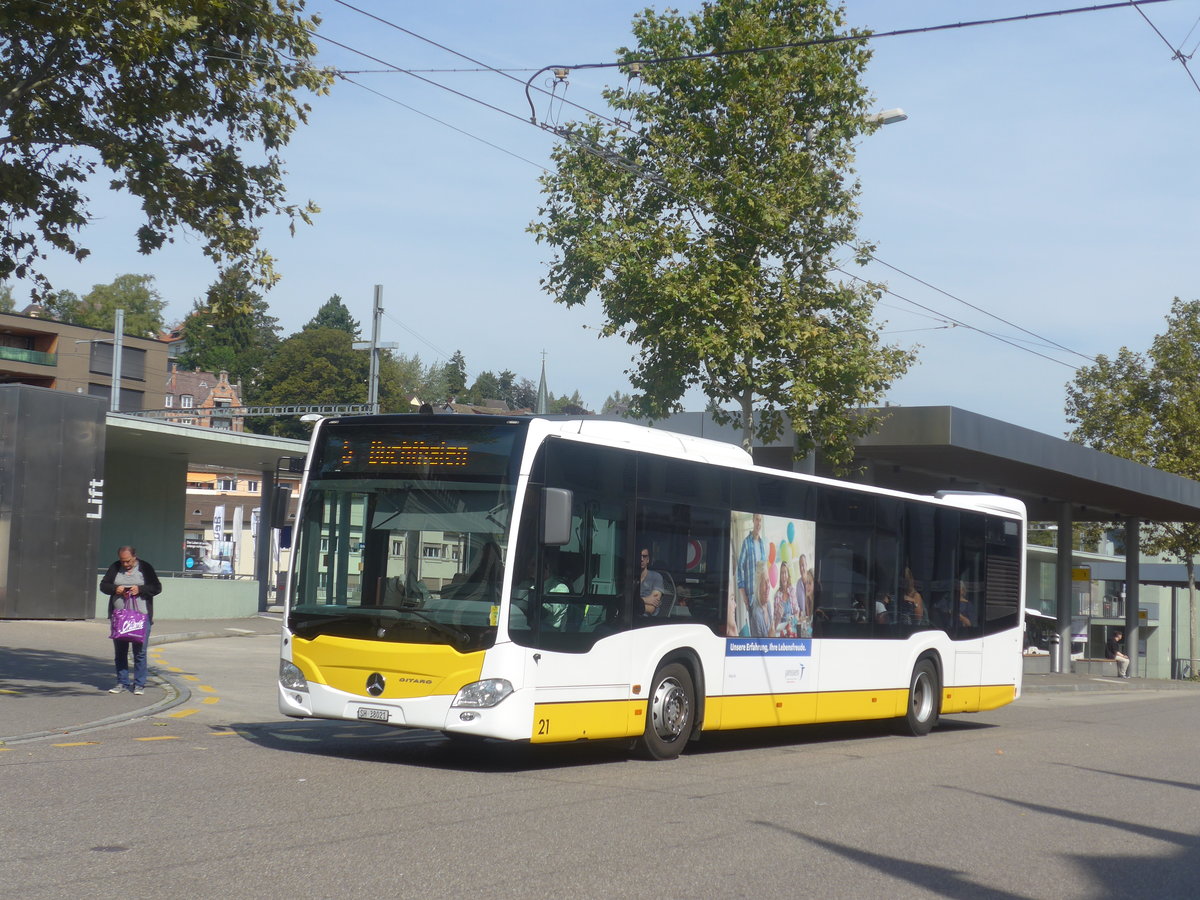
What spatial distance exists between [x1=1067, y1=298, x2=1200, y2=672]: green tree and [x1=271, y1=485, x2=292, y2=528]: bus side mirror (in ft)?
124

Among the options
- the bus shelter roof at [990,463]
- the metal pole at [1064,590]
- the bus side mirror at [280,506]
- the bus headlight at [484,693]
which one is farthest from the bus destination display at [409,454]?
the metal pole at [1064,590]

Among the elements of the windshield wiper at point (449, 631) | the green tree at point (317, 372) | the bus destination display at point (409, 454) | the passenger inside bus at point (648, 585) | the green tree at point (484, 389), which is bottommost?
the windshield wiper at point (449, 631)

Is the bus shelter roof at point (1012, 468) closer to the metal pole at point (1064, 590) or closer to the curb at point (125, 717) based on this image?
the metal pole at point (1064, 590)

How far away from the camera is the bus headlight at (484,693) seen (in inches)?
413

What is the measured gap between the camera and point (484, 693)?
10.5 metres

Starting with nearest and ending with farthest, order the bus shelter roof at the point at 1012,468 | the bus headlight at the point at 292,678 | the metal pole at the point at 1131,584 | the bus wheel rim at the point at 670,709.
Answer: the bus headlight at the point at 292,678 → the bus wheel rim at the point at 670,709 → the bus shelter roof at the point at 1012,468 → the metal pole at the point at 1131,584

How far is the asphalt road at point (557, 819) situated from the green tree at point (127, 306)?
107949mm

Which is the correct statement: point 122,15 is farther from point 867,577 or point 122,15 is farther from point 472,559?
point 867,577

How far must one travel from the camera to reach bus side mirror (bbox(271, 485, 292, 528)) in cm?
1214

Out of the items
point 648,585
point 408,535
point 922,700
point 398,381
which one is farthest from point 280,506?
point 398,381

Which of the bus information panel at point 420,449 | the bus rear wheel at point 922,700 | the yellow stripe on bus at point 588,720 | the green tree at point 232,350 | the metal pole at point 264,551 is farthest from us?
the green tree at point 232,350

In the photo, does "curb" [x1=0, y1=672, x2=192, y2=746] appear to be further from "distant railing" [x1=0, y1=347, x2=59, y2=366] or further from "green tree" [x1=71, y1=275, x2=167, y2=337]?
"green tree" [x1=71, y1=275, x2=167, y2=337]

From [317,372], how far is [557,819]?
95695 millimetres

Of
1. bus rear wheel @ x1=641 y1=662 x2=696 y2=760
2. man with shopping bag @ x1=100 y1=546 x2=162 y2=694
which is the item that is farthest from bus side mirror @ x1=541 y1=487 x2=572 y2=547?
man with shopping bag @ x1=100 y1=546 x2=162 y2=694
